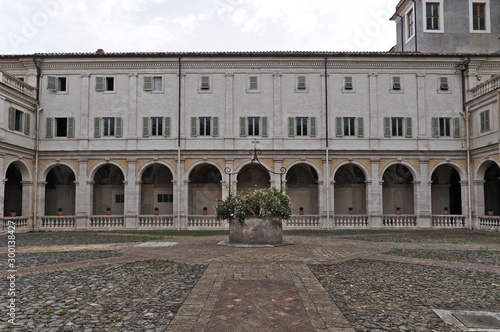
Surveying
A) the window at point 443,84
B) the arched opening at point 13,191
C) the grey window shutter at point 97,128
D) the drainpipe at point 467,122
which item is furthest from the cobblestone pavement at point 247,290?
the arched opening at point 13,191

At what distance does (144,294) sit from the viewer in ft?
23.6

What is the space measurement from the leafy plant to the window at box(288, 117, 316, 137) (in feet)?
42.1

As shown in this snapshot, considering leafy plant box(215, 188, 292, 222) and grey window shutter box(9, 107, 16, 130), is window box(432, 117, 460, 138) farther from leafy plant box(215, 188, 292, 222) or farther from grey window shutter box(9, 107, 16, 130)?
grey window shutter box(9, 107, 16, 130)

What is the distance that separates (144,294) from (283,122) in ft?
68.9

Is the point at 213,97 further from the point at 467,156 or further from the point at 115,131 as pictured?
the point at 467,156

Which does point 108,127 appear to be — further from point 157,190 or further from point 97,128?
point 157,190

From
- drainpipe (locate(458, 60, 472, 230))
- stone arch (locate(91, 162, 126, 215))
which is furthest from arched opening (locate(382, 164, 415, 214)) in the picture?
stone arch (locate(91, 162, 126, 215))

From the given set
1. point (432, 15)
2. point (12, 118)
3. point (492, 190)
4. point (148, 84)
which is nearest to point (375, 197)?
point (492, 190)

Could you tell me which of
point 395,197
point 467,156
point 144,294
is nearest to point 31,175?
point 144,294

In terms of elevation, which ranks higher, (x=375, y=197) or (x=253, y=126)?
(x=253, y=126)

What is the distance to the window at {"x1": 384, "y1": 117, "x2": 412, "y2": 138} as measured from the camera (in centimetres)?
2695

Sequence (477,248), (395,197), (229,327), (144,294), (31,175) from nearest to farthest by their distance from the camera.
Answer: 1. (229,327)
2. (144,294)
3. (477,248)
4. (31,175)
5. (395,197)

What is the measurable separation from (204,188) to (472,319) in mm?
24407

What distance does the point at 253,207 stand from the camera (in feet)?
48.0
